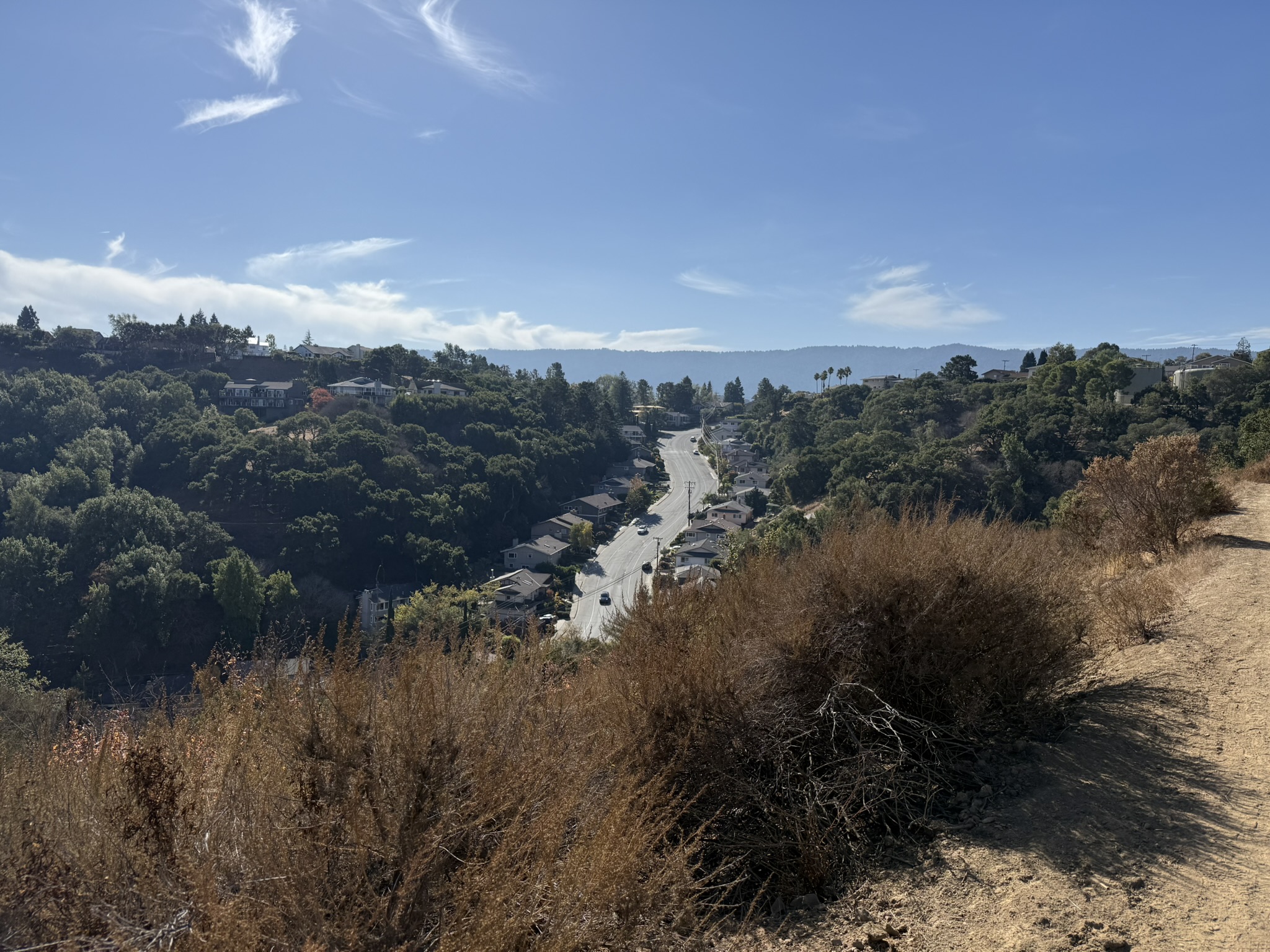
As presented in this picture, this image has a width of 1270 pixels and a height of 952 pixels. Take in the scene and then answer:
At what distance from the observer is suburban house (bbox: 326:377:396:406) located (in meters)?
53.9

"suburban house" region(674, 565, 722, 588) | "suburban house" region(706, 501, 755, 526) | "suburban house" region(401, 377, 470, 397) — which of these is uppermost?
"suburban house" region(401, 377, 470, 397)

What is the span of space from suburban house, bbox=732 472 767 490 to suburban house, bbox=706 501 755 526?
4.32 meters

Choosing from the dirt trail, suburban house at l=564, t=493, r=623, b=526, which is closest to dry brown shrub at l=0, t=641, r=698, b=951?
the dirt trail

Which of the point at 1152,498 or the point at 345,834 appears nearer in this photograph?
the point at 345,834

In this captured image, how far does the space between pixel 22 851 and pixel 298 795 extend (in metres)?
0.83

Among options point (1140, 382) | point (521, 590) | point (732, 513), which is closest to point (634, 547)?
point (732, 513)

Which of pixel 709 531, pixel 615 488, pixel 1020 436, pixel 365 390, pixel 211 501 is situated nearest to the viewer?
pixel 1020 436

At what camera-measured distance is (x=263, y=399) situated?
50750 millimetres

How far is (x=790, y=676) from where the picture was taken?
14.1 ft

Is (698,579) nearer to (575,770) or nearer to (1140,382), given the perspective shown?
(575,770)

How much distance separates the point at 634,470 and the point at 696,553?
2258 centimetres

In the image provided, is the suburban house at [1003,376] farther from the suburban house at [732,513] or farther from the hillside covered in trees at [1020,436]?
the suburban house at [732,513]

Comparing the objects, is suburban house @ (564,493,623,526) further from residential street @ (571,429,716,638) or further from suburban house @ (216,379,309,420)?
suburban house @ (216,379,309,420)

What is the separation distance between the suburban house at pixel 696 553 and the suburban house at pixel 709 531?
850mm
